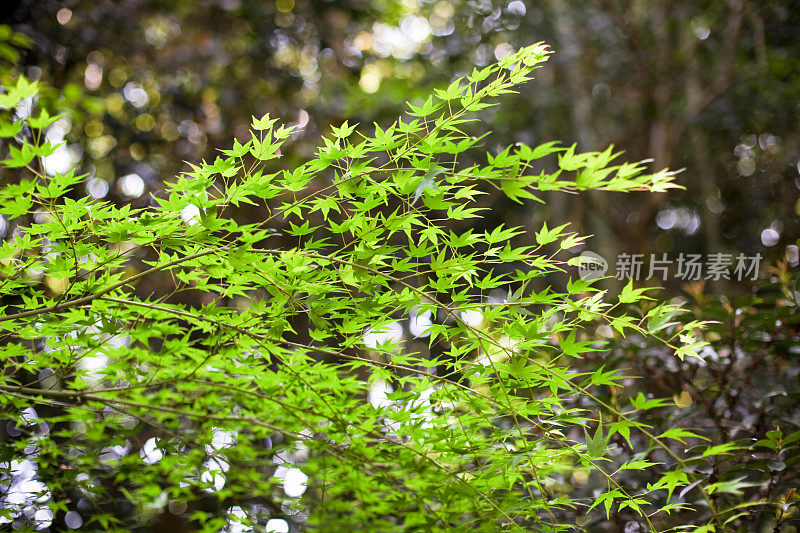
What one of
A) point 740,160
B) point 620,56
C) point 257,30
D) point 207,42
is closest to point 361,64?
point 257,30

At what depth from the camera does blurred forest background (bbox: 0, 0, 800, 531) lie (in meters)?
3.18

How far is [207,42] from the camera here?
379 cm

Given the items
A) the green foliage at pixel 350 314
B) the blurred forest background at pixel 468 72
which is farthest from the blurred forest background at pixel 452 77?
the green foliage at pixel 350 314

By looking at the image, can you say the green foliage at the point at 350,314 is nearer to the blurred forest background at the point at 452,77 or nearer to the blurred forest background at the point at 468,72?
the blurred forest background at the point at 468,72

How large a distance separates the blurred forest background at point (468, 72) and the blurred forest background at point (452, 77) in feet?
0.04

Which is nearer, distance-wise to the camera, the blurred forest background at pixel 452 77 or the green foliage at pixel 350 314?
the green foliage at pixel 350 314

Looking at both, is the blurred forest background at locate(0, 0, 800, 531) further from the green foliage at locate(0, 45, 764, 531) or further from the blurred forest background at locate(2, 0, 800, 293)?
the green foliage at locate(0, 45, 764, 531)

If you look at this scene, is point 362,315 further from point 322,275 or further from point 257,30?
point 257,30

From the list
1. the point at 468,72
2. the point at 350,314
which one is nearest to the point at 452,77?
the point at 468,72

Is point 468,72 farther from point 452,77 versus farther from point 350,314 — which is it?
point 350,314

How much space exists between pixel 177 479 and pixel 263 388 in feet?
1.00

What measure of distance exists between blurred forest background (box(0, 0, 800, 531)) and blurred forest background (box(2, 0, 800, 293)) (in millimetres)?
12

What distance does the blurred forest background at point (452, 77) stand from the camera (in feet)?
10.5

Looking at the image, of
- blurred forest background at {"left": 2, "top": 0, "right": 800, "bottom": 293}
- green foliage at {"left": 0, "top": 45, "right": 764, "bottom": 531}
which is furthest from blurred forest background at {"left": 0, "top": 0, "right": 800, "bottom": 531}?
green foliage at {"left": 0, "top": 45, "right": 764, "bottom": 531}
